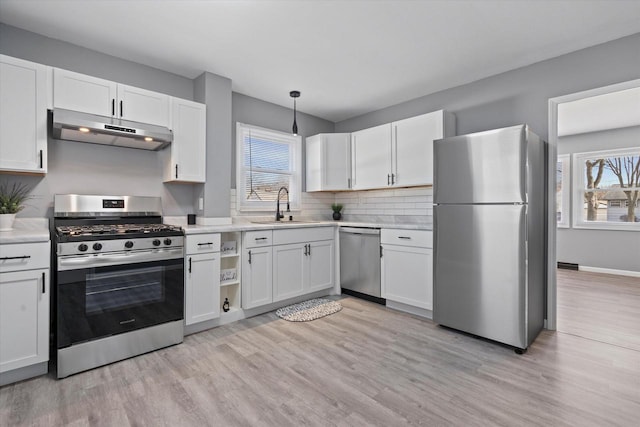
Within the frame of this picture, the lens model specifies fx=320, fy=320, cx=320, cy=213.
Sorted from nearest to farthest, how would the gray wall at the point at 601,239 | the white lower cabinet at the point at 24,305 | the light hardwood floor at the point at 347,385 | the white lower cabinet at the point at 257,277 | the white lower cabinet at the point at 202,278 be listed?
the light hardwood floor at the point at 347,385, the white lower cabinet at the point at 24,305, the white lower cabinet at the point at 202,278, the white lower cabinet at the point at 257,277, the gray wall at the point at 601,239

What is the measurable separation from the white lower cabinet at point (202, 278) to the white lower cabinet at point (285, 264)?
33 centimetres

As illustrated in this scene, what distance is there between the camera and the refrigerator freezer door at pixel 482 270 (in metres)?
2.54

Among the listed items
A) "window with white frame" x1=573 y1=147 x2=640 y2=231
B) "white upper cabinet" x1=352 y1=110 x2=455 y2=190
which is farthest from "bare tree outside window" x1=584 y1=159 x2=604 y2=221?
"white upper cabinet" x1=352 y1=110 x2=455 y2=190

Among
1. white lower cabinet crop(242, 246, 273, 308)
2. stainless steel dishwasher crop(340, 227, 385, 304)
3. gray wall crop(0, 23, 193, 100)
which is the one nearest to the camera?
gray wall crop(0, 23, 193, 100)

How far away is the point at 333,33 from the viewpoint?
263 centimetres

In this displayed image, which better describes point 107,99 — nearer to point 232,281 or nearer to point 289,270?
point 232,281

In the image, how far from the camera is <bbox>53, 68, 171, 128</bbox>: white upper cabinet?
98.3 inches

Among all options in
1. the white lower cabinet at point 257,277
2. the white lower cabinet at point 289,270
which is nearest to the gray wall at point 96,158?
the white lower cabinet at point 257,277

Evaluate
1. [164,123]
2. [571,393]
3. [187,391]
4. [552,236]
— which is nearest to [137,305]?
[187,391]

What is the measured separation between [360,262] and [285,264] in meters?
0.95

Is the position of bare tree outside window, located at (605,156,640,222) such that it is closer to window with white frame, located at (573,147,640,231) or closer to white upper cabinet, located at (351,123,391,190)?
window with white frame, located at (573,147,640,231)

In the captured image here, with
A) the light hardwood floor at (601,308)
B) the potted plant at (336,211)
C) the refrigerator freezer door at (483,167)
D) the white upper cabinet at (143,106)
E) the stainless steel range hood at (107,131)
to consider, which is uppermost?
the white upper cabinet at (143,106)

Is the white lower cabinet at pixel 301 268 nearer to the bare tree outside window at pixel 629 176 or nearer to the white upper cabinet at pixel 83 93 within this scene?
the white upper cabinet at pixel 83 93

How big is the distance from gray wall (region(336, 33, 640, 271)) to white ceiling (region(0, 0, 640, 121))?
102 millimetres
